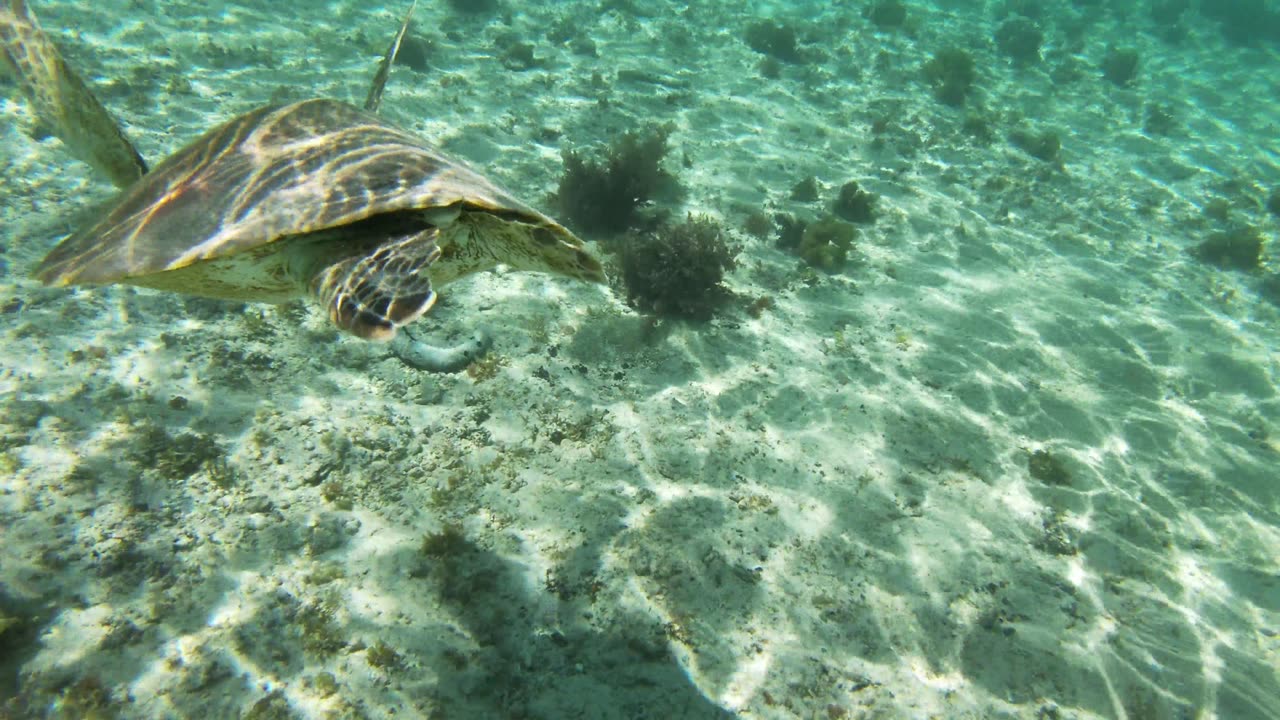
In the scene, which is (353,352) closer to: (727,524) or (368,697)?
(368,697)

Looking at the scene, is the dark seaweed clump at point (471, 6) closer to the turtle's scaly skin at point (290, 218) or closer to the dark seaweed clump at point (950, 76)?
the dark seaweed clump at point (950, 76)

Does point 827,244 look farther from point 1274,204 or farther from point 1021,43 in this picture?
point 1021,43

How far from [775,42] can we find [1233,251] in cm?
1018

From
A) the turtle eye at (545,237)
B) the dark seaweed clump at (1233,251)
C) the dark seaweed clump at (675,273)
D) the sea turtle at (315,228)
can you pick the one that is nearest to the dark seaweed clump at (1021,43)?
the dark seaweed clump at (1233,251)

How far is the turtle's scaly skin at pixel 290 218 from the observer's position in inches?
99.3

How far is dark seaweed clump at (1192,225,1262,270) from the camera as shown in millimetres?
8664

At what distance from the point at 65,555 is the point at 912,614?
5109 mm

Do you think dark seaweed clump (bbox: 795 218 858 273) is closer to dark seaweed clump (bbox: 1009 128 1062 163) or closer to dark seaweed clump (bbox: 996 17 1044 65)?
dark seaweed clump (bbox: 1009 128 1062 163)

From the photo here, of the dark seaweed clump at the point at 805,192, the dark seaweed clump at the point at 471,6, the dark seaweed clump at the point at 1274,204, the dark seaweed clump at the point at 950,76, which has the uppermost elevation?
the dark seaweed clump at the point at 471,6

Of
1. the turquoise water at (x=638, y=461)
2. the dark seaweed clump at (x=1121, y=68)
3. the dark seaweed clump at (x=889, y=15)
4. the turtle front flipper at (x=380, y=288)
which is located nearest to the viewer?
the turtle front flipper at (x=380, y=288)

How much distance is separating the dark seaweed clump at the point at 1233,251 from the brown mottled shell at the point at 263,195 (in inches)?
455

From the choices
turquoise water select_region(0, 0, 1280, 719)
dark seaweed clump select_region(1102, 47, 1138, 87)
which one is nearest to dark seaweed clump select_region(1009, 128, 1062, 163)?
turquoise water select_region(0, 0, 1280, 719)

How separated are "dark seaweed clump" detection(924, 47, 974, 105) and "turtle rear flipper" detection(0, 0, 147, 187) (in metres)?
15.1

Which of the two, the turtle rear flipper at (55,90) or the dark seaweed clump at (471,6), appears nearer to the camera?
the turtle rear flipper at (55,90)
